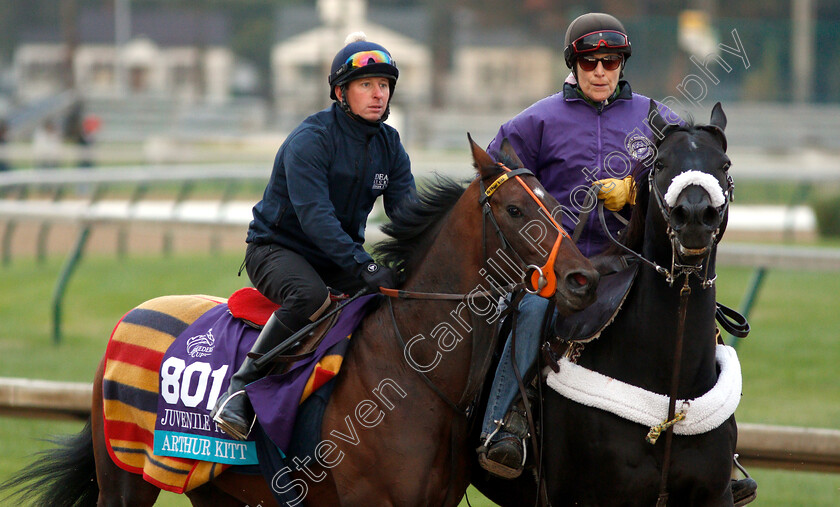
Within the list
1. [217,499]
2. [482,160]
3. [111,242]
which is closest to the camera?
[482,160]

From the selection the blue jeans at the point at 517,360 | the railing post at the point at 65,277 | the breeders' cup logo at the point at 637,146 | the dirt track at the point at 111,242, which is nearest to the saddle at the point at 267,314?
the blue jeans at the point at 517,360

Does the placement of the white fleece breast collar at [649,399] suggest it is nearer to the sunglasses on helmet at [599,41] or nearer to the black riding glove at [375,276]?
the black riding glove at [375,276]

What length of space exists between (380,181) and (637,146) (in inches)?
44.0

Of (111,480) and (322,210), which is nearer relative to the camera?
(322,210)

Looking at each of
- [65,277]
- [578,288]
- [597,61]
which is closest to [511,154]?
[578,288]

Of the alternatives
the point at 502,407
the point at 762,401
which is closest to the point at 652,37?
the point at 762,401

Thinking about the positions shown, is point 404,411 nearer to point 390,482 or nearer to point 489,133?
point 390,482

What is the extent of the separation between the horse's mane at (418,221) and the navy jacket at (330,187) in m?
0.14

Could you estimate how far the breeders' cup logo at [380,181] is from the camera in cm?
437

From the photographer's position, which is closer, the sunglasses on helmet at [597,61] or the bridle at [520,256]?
the bridle at [520,256]

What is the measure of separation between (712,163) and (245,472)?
2242mm

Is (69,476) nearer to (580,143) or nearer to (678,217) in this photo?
(580,143)

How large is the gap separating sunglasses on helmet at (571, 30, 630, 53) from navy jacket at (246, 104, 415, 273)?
2.91ft

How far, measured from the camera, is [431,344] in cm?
408
